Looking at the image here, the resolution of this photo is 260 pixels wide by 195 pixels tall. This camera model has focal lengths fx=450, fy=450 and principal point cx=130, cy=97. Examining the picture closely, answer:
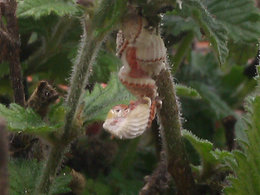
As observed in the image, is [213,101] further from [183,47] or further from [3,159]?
[3,159]

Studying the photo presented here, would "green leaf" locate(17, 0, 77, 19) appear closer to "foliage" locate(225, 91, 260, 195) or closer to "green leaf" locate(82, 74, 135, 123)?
"green leaf" locate(82, 74, 135, 123)

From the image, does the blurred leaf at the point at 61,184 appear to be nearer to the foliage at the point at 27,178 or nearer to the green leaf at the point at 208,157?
the foliage at the point at 27,178

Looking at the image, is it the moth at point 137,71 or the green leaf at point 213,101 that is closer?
the moth at point 137,71

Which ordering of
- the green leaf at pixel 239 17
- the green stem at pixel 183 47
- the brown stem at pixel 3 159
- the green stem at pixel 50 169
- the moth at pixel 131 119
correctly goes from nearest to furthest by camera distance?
the brown stem at pixel 3 159 → the moth at pixel 131 119 → the green stem at pixel 50 169 → the green leaf at pixel 239 17 → the green stem at pixel 183 47

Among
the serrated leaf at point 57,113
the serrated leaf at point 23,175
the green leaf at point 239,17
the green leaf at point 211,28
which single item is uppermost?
the green leaf at point 211,28

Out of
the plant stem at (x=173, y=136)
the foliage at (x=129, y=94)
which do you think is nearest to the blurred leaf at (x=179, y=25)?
the foliage at (x=129, y=94)

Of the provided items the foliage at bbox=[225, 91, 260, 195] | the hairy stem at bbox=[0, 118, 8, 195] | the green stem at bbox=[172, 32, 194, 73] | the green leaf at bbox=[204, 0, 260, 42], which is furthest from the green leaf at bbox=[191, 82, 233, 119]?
the hairy stem at bbox=[0, 118, 8, 195]

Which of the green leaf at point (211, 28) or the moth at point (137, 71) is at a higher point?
the green leaf at point (211, 28)
